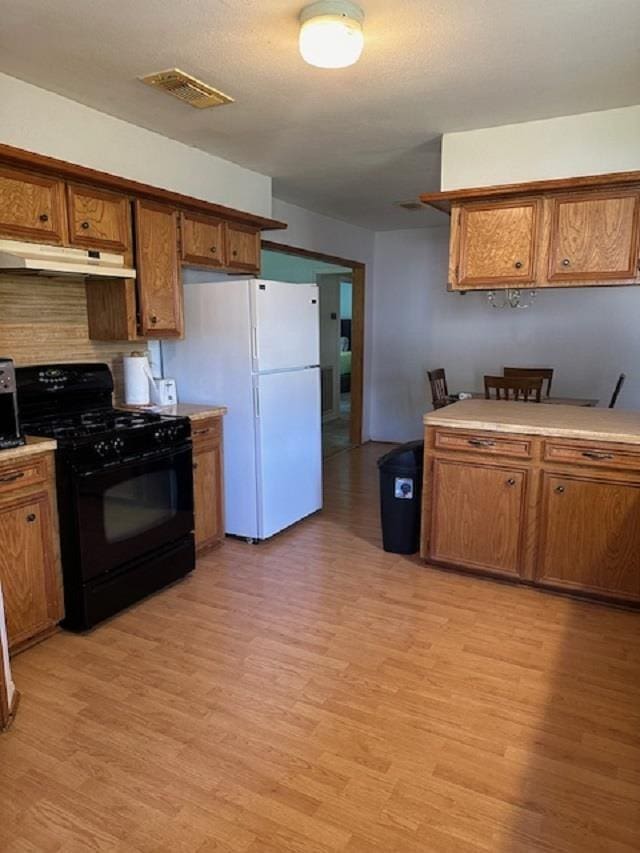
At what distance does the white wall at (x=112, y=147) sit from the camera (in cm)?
262

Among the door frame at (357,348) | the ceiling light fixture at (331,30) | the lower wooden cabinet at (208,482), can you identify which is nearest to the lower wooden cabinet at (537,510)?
the lower wooden cabinet at (208,482)

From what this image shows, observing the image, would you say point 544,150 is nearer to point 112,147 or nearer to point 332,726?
point 112,147

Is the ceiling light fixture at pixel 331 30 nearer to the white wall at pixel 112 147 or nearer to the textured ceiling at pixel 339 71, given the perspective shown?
the textured ceiling at pixel 339 71

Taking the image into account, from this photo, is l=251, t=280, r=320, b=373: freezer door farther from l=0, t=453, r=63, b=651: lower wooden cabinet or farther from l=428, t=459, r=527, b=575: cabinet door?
l=0, t=453, r=63, b=651: lower wooden cabinet

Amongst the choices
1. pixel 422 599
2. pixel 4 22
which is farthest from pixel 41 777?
pixel 4 22

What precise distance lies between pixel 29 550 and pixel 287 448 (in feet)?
5.80

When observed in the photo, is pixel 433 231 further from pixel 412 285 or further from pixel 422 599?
pixel 422 599

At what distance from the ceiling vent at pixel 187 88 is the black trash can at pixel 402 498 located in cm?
212

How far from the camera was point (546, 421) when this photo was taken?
3.03 metres

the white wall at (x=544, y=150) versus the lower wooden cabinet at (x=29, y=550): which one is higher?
the white wall at (x=544, y=150)

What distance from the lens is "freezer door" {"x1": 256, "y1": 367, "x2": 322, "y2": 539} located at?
11.9ft

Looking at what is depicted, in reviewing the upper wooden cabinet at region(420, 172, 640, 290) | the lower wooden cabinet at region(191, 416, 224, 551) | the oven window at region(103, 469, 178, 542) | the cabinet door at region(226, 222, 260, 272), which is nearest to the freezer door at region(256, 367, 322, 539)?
the lower wooden cabinet at region(191, 416, 224, 551)

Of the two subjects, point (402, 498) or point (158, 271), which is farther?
point (402, 498)

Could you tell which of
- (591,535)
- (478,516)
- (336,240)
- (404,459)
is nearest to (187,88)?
(404,459)
